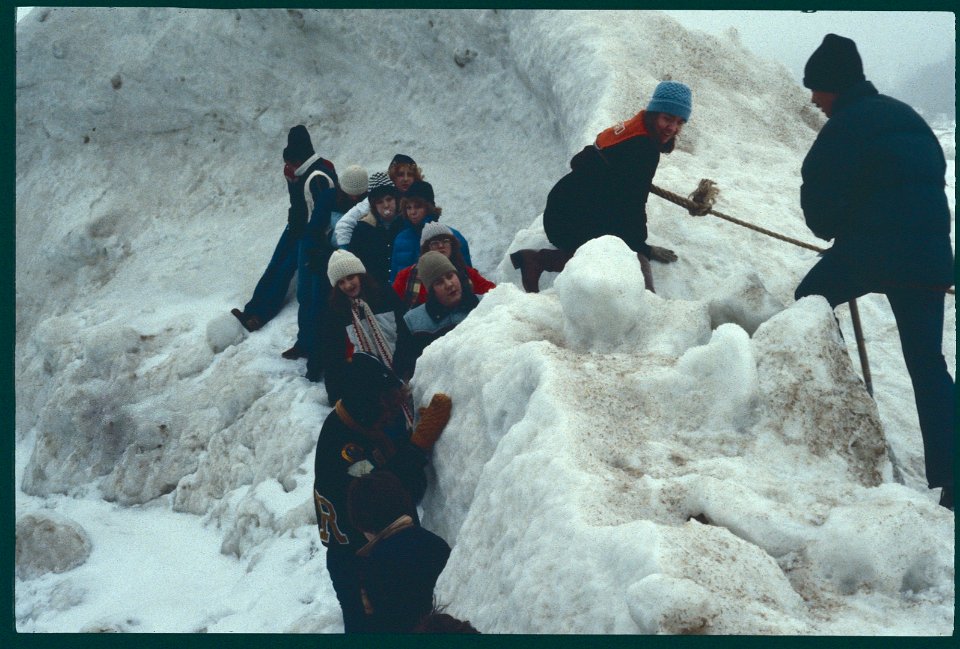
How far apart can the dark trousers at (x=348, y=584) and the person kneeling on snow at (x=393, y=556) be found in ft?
1.78

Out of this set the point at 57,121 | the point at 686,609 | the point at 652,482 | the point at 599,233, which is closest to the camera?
the point at 686,609

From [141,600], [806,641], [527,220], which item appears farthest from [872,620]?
[527,220]

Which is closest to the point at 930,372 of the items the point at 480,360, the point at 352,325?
the point at 480,360

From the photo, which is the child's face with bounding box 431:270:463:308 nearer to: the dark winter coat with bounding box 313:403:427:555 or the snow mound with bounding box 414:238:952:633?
the snow mound with bounding box 414:238:952:633

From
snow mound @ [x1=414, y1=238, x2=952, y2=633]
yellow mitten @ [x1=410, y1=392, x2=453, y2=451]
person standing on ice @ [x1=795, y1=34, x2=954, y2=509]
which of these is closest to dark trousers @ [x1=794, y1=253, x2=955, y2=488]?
person standing on ice @ [x1=795, y1=34, x2=954, y2=509]

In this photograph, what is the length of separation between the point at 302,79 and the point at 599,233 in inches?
288

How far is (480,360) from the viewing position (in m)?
4.32

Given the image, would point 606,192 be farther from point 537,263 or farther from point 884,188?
point 884,188

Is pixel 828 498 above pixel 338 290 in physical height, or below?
below

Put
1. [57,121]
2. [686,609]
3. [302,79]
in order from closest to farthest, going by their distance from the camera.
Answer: [686,609] → [302,79] → [57,121]

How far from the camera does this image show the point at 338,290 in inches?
220

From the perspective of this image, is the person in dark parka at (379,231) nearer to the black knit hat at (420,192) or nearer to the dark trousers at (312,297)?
the black knit hat at (420,192)

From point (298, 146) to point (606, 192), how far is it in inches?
146

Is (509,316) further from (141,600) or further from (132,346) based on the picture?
(132,346)
